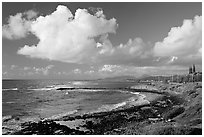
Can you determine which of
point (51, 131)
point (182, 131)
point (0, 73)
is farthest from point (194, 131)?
point (0, 73)

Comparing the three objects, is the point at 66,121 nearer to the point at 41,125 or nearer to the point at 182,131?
the point at 41,125

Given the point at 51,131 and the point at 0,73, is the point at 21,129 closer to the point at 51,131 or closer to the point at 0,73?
Answer: the point at 51,131

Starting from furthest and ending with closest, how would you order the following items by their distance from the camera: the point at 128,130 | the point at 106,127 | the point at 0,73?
the point at 106,127, the point at 128,130, the point at 0,73

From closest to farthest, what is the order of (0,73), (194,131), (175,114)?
(0,73)
(194,131)
(175,114)

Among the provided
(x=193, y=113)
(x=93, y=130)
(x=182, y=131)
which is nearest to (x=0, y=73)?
(x=93, y=130)

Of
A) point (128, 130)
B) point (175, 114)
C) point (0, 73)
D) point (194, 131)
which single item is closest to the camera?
point (0, 73)

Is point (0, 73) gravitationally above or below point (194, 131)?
above

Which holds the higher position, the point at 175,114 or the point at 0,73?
the point at 0,73

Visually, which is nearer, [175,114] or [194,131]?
[194,131]

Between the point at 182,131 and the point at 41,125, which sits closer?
the point at 182,131
